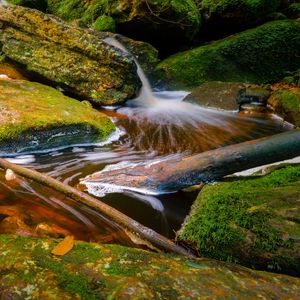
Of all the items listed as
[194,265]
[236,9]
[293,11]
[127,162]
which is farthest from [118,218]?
[293,11]

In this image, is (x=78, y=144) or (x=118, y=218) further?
(x=78, y=144)

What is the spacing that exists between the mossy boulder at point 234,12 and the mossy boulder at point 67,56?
4.61 m

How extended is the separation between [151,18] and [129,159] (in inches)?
235

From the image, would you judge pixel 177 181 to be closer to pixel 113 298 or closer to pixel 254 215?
pixel 254 215

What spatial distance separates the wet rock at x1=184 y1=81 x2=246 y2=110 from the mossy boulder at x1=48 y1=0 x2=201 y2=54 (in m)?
2.12

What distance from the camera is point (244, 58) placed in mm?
9984

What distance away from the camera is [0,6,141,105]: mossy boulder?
22.1 feet

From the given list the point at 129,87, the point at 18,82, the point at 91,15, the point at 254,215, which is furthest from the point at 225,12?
the point at 254,215

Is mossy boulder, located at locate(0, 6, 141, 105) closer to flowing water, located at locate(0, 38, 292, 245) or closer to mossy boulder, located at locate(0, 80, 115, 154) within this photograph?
flowing water, located at locate(0, 38, 292, 245)

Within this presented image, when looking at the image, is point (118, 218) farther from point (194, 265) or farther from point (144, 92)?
point (144, 92)

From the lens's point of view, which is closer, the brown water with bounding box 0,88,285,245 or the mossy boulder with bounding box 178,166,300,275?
the mossy boulder with bounding box 178,166,300,275

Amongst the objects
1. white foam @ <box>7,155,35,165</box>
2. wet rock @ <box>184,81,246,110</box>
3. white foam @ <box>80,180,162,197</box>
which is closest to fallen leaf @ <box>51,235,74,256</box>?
white foam @ <box>80,180,162,197</box>

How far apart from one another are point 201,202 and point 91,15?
Answer: 30.8 ft

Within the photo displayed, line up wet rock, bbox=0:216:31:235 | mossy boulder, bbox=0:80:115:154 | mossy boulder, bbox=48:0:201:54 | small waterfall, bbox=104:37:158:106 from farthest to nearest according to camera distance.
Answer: mossy boulder, bbox=48:0:201:54 → small waterfall, bbox=104:37:158:106 → mossy boulder, bbox=0:80:115:154 → wet rock, bbox=0:216:31:235
